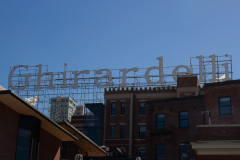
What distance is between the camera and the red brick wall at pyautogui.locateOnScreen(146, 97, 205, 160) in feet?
150

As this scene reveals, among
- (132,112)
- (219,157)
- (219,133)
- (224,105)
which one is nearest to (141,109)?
(132,112)

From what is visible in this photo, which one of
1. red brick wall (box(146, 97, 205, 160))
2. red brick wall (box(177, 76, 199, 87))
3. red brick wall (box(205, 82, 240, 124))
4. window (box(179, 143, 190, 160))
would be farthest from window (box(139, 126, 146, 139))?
red brick wall (box(205, 82, 240, 124))

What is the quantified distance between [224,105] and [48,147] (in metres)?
16.3

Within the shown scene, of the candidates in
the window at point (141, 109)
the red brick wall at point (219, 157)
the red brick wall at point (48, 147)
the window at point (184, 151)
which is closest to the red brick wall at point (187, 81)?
the window at point (141, 109)

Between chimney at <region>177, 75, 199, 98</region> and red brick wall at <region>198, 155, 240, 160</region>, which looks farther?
chimney at <region>177, 75, 199, 98</region>

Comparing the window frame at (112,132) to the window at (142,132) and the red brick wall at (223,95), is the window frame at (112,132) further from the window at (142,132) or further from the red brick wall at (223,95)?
the red brick wall at (223,95)

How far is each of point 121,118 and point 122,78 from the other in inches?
324

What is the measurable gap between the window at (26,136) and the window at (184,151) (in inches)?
878

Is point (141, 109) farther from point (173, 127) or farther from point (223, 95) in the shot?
point (223, 95)

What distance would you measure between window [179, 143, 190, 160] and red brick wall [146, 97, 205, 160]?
1.16 feet

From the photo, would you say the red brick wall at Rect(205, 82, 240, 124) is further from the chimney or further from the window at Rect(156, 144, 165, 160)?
the chimney

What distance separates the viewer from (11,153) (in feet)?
80.6

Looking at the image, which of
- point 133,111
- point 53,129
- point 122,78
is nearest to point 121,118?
point 133,111

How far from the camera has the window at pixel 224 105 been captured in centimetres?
3656
